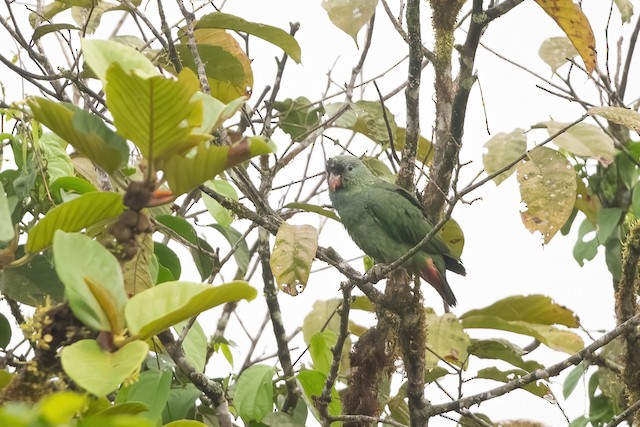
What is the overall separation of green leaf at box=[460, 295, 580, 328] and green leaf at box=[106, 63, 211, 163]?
2114 millimetres

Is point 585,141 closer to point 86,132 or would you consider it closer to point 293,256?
point 293,256

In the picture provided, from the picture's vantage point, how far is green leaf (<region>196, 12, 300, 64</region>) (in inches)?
95.7

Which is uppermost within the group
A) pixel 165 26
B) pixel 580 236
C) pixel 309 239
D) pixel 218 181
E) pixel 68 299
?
pixel 165 26

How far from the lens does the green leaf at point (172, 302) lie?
104 centimetres

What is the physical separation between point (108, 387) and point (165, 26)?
1815 millimetres

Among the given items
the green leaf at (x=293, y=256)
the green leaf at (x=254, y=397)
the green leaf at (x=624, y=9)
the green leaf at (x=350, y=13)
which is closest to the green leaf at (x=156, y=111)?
the green leaf at (x=293, y=256)

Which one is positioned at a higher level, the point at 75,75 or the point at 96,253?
the point at 75,75

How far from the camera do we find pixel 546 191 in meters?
2.20

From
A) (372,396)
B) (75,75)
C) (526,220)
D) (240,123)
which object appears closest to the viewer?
(526,220)

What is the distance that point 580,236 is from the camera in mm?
3365

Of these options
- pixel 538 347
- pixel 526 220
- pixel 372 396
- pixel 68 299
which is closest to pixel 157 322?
Result: pixel 68 299

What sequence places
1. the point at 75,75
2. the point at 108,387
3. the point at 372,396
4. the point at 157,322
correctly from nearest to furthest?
1. the point at 108,387
2. the point at 157,322
3. the point at 75,75
4. the point at 372,396

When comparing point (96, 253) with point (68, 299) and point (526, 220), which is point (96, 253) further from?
point (526, 220)

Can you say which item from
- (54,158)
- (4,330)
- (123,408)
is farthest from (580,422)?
Result: (123,408)
